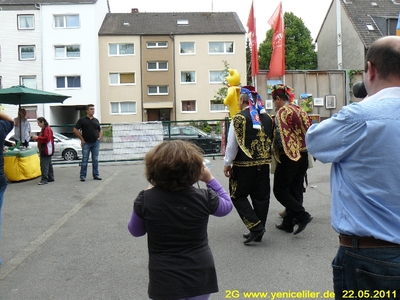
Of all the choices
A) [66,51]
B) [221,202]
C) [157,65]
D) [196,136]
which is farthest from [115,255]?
[157,65]

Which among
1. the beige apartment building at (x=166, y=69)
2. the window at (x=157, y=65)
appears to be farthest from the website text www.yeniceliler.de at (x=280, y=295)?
the window at (x=157, y=65)

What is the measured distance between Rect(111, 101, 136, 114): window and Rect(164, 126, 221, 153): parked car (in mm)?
24677

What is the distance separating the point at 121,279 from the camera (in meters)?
4.14

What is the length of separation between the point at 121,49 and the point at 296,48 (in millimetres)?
23475

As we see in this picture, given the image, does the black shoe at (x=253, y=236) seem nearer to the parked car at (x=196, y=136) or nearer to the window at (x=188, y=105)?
the parked car at (x=196, y=136)

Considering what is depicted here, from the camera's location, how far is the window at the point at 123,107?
126 feet

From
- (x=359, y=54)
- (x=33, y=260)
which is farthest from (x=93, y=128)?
(x=359, y=54)

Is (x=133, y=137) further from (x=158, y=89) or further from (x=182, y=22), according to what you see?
(x=182, y=22)

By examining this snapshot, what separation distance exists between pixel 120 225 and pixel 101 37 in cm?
3485

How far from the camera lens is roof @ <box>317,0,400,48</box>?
110 feet

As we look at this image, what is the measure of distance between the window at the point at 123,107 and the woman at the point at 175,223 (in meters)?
36.7

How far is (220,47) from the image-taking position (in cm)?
3900

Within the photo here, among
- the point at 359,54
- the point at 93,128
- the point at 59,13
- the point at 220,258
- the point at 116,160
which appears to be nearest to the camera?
the point at 220,258

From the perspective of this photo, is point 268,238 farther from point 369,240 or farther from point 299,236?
point 369,240
